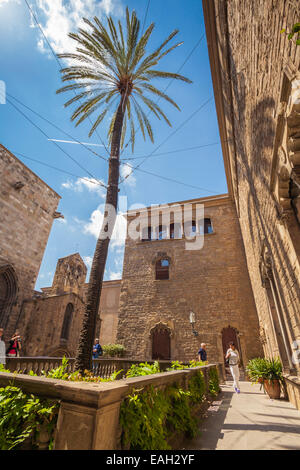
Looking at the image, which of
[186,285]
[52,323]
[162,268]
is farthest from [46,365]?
[162,268]

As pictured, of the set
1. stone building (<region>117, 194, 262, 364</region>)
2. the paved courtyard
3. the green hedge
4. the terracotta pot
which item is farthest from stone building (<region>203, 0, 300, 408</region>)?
stone building (<region>117, 194, 262, 364</region>)

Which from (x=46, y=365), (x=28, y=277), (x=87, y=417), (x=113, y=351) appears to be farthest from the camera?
(x=28, y=277)

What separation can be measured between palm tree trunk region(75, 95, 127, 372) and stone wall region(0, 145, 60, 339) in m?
10.3

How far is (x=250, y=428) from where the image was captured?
12.1 ft

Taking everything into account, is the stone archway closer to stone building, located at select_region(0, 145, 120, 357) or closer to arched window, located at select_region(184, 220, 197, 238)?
stone building, located at select_region(0, 145, 120, 357)

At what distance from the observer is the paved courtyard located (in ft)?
9.71

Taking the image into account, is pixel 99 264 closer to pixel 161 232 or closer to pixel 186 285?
pixel 186 285

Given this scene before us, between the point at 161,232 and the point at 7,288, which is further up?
the point at 161,232

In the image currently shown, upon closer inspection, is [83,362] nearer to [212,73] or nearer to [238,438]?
[238,438]

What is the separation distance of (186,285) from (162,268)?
7.78 feet

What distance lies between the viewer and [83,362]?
5.27 meters

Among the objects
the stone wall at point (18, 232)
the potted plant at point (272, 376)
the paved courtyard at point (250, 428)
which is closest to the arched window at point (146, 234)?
the stone wall at point (18, 232)

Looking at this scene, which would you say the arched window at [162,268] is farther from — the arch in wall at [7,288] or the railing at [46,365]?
the arch in wall at [7,288]
